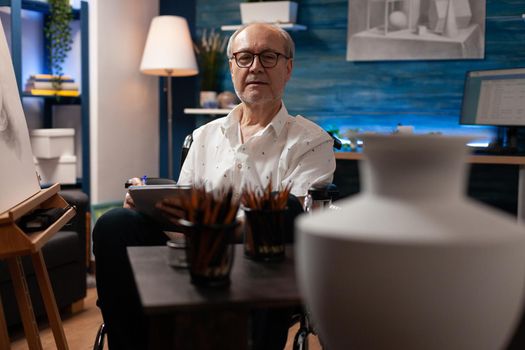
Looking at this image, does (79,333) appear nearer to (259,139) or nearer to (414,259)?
(259,139)

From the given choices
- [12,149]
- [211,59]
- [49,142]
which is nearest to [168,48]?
[211,59]

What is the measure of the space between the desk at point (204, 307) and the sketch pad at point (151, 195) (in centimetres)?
52

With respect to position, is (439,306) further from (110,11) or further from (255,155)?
(110,11)

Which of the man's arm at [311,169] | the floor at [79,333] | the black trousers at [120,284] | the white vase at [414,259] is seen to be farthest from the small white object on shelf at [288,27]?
the white vase at [414,259]

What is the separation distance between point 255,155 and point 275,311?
0.78m

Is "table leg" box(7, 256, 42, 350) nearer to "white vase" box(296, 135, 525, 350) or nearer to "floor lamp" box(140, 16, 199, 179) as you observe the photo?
"white vase" box(296, 135, 525, 350)

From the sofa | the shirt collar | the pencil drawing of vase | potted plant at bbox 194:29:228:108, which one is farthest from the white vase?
potted plant at bbox 194:29:228:108

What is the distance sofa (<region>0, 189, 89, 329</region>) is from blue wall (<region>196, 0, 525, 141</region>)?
67.9 inches

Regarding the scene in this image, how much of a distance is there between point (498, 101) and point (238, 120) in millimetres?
2089

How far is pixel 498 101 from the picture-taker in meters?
4.02

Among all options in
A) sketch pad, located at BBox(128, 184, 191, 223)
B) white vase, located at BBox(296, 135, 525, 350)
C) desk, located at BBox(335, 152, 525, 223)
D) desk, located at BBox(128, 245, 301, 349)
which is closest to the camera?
white vase, located at BBox(296, 135, 525, 350)

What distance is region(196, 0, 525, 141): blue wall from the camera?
419cm

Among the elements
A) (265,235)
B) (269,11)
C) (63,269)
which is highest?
(269,11)

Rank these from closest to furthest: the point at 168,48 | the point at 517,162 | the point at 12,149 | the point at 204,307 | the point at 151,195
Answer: the point at 204,307, the point at 151,195, the point at 12,149, the point at 517,162, the point at 168,48
